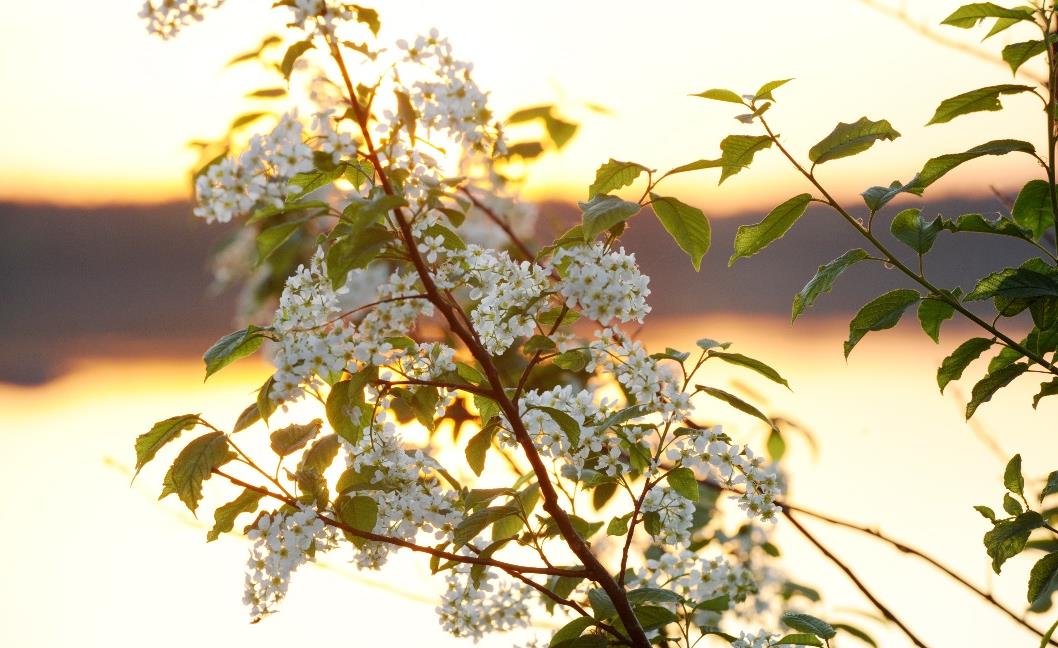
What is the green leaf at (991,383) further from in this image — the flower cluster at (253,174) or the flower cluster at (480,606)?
the flower cluster at (253,174)

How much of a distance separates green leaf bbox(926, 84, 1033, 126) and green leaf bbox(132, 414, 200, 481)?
88 centimetres

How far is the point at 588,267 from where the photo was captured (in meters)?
1.06

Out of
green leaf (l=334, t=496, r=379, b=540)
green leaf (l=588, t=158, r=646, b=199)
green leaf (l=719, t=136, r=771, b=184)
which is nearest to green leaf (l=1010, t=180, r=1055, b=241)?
green leaf (l=719, t=136, r=771, b=184)

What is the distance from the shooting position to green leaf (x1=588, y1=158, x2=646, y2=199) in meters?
1.13

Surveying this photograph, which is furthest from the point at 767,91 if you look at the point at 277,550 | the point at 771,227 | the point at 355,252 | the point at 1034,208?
the point at 277,550

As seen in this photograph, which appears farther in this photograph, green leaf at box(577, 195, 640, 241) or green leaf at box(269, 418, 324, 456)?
green leaf at box(269, 418, 324, 456)

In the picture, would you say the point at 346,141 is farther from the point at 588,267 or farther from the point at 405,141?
the point at 588,267

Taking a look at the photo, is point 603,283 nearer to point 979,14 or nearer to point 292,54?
point 292,54

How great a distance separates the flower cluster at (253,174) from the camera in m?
1.09

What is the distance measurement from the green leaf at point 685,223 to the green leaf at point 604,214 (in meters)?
0.11

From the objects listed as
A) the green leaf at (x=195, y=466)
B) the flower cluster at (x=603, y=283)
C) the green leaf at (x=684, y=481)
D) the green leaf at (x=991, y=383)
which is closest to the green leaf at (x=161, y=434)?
the green leaf at (x=195, y=466)

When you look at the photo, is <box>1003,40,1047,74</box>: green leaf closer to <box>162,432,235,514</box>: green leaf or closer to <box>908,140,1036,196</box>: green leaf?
<box>908,140,1036,196</box>: green leaf

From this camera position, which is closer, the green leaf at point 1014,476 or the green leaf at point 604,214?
the green leaf at point 604,214

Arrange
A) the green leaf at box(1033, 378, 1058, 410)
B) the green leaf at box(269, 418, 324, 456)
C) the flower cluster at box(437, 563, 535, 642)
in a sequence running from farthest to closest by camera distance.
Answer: the flower cluster at box(437, 563, 535, 642)
the green leaf at box(269, 418, 324, 456)
the green leaf at box(1033, 378, 1058, 410)
